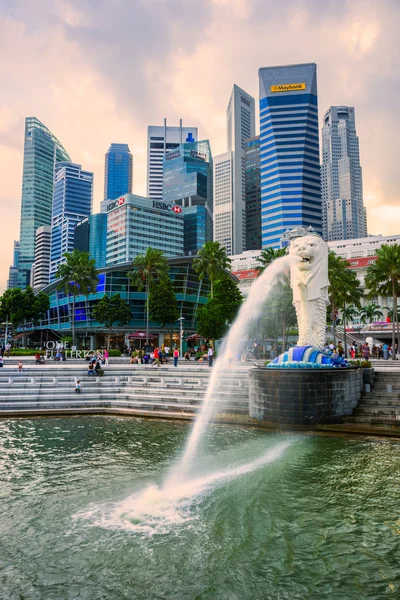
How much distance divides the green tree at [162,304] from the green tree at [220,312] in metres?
8.06

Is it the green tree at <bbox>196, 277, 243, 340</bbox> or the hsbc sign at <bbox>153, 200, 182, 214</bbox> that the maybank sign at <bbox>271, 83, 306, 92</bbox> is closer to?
the hsbc sign at <bbox>153, 200, 182, 214</bbox>

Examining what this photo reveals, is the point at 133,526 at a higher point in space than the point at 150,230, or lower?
lower

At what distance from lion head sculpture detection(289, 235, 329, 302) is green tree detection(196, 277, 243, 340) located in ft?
89.1

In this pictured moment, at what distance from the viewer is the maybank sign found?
167250 mm

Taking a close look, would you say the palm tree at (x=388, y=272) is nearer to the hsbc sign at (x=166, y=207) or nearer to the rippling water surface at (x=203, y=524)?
the rippling water surface at (x=203, y=524)

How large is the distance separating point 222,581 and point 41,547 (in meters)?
3.49

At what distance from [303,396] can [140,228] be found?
144866 mm

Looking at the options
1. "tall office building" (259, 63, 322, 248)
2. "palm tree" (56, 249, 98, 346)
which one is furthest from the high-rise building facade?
"palm tree" (56, 249, 98, 346)

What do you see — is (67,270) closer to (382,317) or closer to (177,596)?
(177,596)

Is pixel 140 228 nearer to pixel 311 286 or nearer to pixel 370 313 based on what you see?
pixel 370 313

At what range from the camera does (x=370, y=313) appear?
9575 cm

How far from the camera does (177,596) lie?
6.15 m

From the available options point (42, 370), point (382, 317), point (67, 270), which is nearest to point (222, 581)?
point (42, 370)

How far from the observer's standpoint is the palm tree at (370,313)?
316 feet
